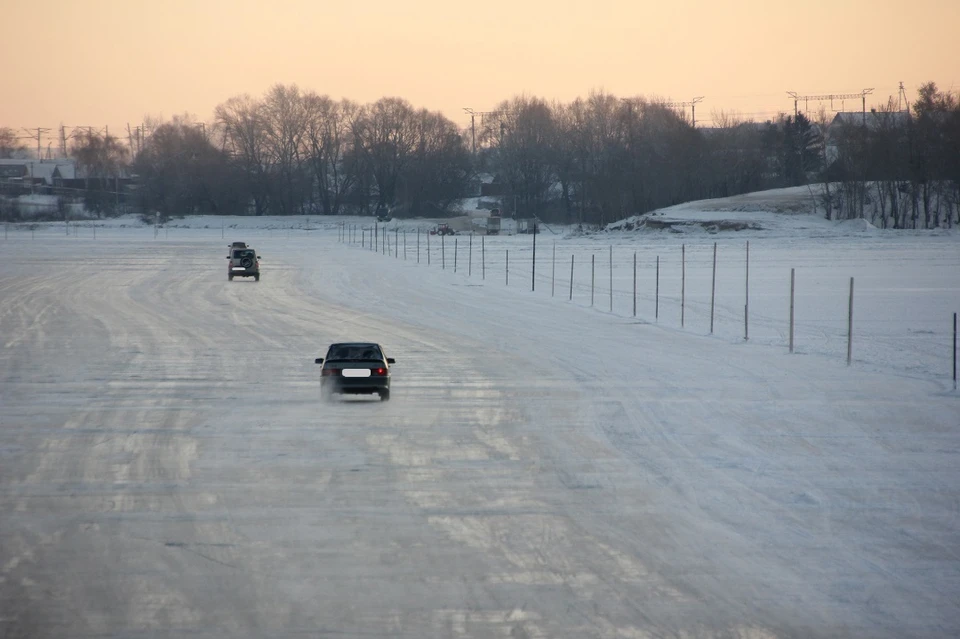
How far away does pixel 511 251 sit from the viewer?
8100 centimetres

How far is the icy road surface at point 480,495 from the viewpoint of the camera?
8.77 m

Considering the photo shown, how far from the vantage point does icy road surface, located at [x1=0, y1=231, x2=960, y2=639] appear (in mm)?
8773

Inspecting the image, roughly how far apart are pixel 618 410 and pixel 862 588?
8826 mm

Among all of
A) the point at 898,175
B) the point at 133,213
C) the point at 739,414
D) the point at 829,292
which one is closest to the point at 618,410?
the point at 739,414

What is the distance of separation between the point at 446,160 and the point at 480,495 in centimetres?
14426

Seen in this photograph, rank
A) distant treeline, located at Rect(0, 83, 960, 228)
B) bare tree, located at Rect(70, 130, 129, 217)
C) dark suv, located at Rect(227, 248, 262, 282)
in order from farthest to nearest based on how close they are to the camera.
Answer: bare tree, located at Rect(70, 130, 129, 217) → distant treeline, located at Rect(0, 83, 960, 228) → dark suv, located at Rect(227, 248, 262, 282)

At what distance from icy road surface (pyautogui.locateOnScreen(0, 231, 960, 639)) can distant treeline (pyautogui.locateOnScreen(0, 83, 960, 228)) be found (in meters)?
106

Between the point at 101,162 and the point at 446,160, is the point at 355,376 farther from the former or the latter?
the point at 101,162

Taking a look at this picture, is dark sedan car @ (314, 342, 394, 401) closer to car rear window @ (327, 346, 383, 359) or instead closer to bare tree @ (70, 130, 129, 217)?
car rear window @ (327, 346, 383, 359)

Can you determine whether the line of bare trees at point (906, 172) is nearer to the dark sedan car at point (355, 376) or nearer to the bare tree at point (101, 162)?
the dark sedan car at point (355, 376)

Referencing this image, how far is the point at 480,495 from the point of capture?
40.9ft

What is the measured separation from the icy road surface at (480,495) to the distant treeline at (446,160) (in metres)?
106

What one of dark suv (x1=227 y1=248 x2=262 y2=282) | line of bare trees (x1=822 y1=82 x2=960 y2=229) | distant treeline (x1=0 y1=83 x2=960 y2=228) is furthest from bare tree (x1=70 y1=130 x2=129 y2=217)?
dark suv (x1=227 y1=248 x2=262 y2=282)

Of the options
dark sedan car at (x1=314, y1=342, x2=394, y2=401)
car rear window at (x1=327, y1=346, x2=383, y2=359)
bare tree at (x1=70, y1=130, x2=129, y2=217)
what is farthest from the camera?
bare tree at (x1=70, y1=130, x2=129, y2=217)
